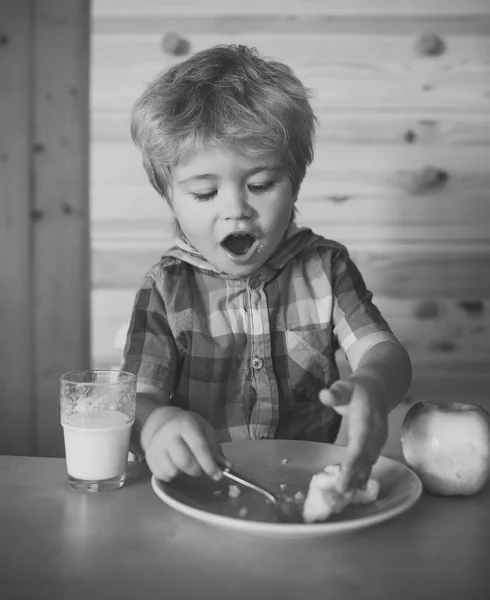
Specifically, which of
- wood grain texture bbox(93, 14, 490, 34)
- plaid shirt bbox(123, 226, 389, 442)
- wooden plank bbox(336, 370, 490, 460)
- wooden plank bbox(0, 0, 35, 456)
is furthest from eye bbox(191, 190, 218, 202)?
wooden plank bbox(0, 0, 35, 456)

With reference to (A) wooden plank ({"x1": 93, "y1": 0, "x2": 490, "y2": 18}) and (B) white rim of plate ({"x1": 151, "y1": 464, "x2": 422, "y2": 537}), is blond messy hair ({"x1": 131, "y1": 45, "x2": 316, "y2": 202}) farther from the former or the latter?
(A) wooden plank ({"x1": 93, "y1": 0, "x2": 490, "y2": 18})

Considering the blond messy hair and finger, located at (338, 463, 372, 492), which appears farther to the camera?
the blond messy hair

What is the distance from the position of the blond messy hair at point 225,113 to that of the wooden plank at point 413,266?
25.0 inches

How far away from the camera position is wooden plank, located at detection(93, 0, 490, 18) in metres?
1.61

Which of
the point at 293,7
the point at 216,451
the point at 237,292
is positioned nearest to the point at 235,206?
the point at 237,292

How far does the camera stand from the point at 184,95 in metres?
0.99

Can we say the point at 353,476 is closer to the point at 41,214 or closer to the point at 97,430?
the point at 97,430

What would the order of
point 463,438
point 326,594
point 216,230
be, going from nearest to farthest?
point 326,594 → point 463,438 → point 216,230

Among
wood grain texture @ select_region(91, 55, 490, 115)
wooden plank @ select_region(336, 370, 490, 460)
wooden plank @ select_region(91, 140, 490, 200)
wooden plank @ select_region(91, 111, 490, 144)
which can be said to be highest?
wood grain texture @ select_region(91, 55, 490, 115)

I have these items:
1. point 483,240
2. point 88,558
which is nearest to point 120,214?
point 483,240

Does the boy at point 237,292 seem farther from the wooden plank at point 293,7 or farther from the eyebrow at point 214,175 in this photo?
the wooden plank at point 293,7

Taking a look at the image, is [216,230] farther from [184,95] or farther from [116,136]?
[116,136]

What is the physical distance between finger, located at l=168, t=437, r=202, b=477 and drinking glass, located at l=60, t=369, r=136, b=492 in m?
0.07

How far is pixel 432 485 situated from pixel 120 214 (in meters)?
1.16
